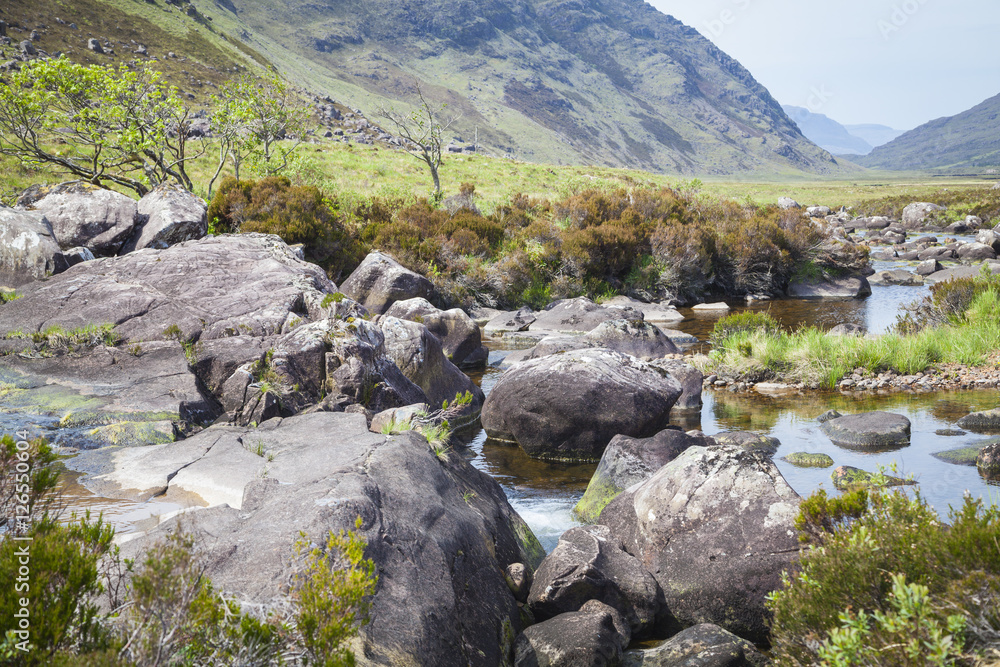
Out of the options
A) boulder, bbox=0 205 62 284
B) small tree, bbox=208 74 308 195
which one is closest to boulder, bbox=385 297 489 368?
boulder, bbox=0 205 62 284

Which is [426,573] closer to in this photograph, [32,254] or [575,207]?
[32,254]

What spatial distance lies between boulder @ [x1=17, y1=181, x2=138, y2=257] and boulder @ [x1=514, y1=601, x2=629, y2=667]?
1515 centimetres

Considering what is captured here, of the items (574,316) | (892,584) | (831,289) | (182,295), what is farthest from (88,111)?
(831,289)

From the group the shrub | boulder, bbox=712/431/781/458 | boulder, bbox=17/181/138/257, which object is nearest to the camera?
the shrub

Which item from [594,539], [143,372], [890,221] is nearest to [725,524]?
[594,539]

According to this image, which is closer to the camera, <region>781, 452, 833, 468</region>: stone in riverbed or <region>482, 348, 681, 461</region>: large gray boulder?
<region>781, 452, 833, 468</region>: stone in riverbed

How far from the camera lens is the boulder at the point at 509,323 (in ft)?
70.7

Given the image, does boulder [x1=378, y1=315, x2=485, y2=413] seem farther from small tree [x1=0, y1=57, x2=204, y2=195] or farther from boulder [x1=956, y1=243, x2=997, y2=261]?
boulder [x1=956, y1=243, x2=997, y2=261]

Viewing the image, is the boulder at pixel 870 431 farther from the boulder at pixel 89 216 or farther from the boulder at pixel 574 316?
the boulder at pixel 89 216

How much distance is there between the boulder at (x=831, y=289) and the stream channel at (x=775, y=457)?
1444 centimetres

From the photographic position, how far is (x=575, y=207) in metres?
29.4

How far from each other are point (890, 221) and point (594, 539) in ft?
197

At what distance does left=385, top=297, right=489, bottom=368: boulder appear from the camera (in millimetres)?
16609

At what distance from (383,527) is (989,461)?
8.99m
